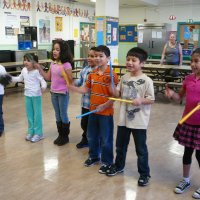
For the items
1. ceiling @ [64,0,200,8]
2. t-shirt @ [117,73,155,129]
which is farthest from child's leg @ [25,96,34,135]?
ceiling @ [64,0,200,8]

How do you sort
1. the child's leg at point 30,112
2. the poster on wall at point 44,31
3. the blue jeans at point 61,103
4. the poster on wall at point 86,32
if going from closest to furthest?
the blue jeans at point 61,103
the child's leg at point 30,112
the poster on wall at point 44,31
the poster on wall at point 86,32

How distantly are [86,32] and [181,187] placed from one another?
10.0m

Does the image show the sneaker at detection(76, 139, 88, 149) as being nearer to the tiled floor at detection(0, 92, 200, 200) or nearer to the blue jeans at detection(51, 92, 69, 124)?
the tiled floor at detection(0, 92, 200, 200)

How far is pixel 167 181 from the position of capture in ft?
8.78

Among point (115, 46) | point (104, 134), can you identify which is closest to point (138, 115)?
point (104, 134)

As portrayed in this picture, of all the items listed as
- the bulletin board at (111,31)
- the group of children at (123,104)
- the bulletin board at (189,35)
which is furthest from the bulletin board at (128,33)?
the group of children at (123,104)

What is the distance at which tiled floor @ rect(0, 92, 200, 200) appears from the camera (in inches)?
96.3

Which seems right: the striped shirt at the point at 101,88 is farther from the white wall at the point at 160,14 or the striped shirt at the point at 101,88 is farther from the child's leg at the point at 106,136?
the white wall at the point at 160,14

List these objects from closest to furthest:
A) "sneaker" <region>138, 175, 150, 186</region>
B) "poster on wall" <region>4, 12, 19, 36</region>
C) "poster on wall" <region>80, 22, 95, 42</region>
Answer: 1. "sneaker" <region>138, 175, 150, 186</region>
2. "poster on wall" <region>4, 12, 19, 36</region>
3. "poster on wall" <region>80, 22, 95, 42</region>

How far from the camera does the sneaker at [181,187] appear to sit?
2464 mm

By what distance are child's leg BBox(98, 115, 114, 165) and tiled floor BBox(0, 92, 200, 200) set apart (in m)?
0.18

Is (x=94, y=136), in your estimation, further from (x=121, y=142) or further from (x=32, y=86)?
(x=32, y=86)

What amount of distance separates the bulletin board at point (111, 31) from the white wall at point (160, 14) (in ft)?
12.2

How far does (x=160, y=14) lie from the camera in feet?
37.3
